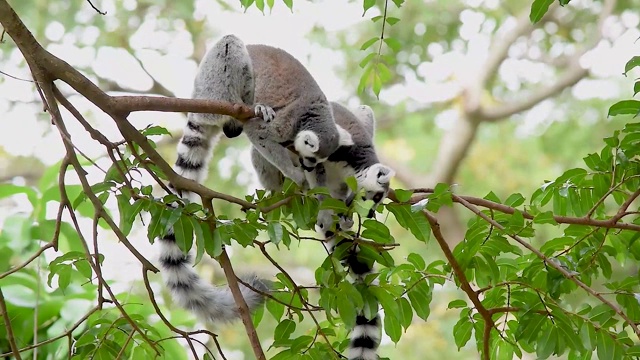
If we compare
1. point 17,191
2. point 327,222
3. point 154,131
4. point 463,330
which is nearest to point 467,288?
point 463,330

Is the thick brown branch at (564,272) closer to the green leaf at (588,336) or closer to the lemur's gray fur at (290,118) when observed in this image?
the green leaf at (588,336)

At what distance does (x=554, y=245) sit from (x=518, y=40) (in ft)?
24.5

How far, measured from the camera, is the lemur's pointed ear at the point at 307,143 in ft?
10.4

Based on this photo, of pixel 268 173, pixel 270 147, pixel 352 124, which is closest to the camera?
pixel 270 147

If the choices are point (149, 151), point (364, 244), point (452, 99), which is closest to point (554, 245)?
point (364, 244)

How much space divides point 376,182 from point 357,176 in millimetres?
295

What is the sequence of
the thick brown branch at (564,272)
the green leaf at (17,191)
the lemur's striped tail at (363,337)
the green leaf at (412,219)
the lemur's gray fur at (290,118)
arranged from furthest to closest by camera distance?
the lemur's gray fur at (290,118), the green leaf at (17,191), the lemur's striped tail at (363,337), the green leaf at (412,219), the thick brown branch at (564,272)

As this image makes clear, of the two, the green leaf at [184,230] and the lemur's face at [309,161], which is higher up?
the lemur's face at [309,161]

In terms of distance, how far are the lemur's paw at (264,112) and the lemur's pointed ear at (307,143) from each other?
167 mm

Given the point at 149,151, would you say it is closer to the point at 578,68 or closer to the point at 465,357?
the point at 578,68

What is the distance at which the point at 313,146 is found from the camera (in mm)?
3162

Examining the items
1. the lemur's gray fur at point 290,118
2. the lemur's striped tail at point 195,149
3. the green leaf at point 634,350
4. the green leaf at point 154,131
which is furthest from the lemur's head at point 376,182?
the green leaf at point 634,350

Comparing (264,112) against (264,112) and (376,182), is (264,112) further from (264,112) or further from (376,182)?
(376,182)

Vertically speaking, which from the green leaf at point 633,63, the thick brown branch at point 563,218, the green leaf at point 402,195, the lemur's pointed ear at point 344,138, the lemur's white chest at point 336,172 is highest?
the lemur's pointed ear at point 344,138
